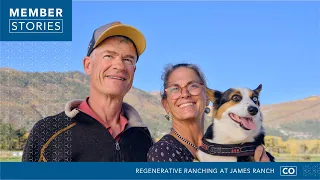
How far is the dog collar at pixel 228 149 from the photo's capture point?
4.47m

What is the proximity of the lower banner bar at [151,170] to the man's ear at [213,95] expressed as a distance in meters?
0.54

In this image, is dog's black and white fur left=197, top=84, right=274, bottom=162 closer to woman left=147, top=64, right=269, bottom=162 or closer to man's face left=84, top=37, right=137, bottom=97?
woman left=147, top=64, right=269, bottom=162

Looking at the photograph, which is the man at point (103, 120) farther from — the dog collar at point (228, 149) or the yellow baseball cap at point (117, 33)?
the dog collar at point (228, 149)

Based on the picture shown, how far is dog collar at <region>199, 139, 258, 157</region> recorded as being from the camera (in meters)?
4.47

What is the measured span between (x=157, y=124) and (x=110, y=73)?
1.85 feet

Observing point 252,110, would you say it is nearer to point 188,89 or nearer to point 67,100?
point 188,89

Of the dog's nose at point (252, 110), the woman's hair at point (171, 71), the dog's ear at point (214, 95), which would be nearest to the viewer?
the dog's nose at point (252, 110)

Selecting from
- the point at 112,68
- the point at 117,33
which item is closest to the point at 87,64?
the point at 112,68

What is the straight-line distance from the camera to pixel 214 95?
4461 mm

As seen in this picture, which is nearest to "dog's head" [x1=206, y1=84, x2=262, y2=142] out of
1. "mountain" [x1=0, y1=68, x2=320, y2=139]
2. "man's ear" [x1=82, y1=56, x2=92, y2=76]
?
"mountain" [x1=0, y1=68, x2=320, y2=139]

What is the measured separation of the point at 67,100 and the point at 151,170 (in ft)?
3.03

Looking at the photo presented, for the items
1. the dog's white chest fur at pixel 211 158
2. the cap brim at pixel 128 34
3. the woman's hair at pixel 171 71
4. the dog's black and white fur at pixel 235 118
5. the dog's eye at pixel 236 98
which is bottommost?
the dog's white chest fur at pixel 211 158

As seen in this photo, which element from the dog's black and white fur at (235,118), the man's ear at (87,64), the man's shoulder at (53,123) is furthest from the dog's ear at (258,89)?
the man's shoulder at (53,123)

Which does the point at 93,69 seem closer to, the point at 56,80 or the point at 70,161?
the point at 56,80
